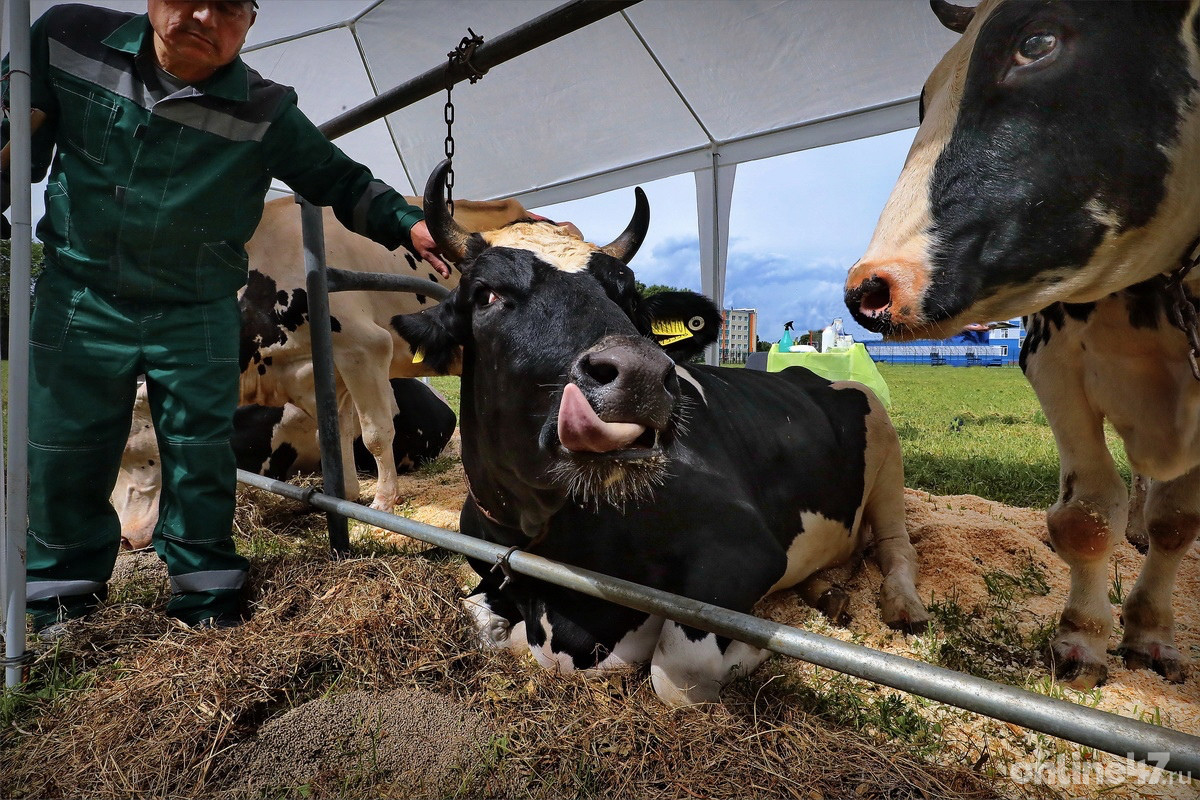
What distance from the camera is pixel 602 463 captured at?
146 cm

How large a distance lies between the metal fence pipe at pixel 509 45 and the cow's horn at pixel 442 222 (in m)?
0.35

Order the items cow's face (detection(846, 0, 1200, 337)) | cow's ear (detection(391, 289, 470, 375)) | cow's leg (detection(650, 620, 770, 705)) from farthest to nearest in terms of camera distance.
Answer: cow's ear (detection(391, 289, 470, 375)) → cow's leg (detection(650, 620, 770, 705)) → cow's face (detection(846, 0, 1200, 337))

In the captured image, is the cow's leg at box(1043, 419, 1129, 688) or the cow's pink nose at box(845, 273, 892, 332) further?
the cow's leg at box(1043, 419, 1129, 688)

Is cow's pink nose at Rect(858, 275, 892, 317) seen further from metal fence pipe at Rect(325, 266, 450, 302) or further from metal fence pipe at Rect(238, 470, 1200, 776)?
metal fence pipe at Rect(325, 266, 450, 302)

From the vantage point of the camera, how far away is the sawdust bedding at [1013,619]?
58.7 inches

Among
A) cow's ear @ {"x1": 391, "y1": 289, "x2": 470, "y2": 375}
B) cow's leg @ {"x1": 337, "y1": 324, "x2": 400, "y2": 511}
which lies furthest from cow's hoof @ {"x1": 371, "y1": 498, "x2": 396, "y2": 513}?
cow's ear @ {"x1": 391, "y1": 289, "x2": 470, "y2": 375}

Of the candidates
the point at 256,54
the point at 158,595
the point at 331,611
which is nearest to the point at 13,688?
the point at 158,595

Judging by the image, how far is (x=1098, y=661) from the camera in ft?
6.05

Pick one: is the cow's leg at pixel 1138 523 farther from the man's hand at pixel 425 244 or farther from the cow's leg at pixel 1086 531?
the man's hand at pixel 425 244

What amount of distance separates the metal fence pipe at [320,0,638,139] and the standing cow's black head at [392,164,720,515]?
1.38ft

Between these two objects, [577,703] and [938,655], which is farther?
[938,655]

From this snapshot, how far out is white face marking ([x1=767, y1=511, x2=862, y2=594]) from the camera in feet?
8.10

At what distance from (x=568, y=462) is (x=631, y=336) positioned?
315 millimetres

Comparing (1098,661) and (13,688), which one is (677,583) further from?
(13,688)
